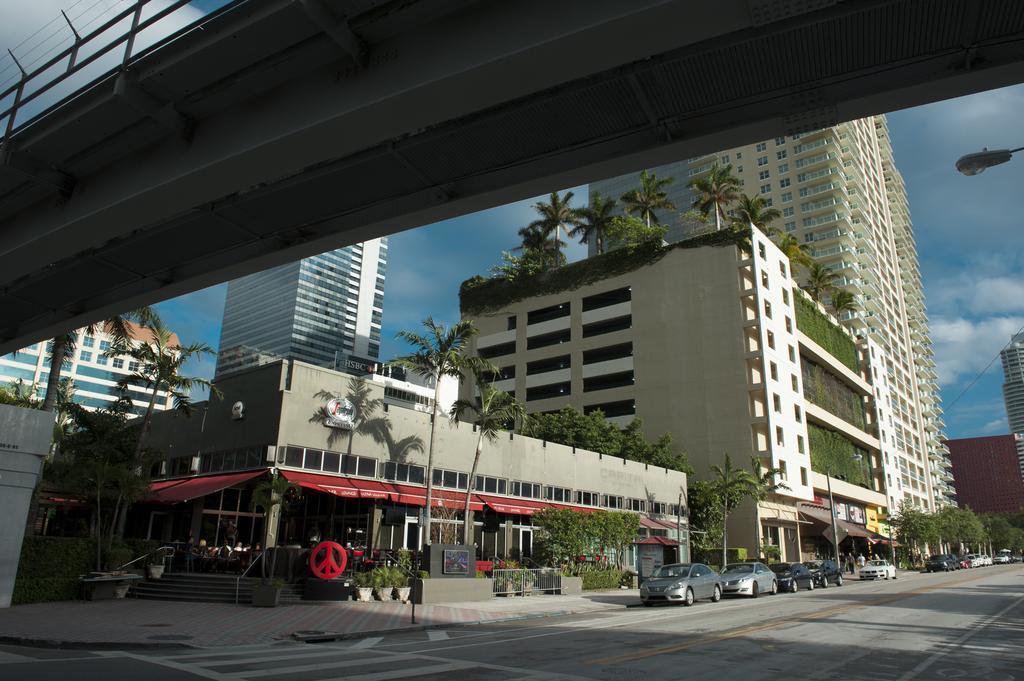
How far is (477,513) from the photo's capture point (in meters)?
32.3

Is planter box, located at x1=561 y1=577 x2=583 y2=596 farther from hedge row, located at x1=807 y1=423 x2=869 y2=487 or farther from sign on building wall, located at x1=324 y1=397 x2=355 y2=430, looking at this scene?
hedge row, located at x1=807 y1=423 x2=869 y2=487

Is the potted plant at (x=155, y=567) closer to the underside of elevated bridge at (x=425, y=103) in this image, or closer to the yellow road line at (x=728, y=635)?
the underside of elevated bridge at (x=425, y=103)

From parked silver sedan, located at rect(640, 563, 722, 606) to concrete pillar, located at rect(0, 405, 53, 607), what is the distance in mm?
18807

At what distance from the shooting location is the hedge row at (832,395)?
217ft

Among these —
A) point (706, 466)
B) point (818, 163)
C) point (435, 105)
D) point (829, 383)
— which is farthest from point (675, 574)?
point (818, 163)

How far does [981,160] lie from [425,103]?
723cm

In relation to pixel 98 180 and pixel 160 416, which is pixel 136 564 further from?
pixel 98 180

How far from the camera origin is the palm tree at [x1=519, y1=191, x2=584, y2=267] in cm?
7131

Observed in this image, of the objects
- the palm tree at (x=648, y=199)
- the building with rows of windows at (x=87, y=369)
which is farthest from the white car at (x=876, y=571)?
the building with rows of windows at (x=87, y=369)

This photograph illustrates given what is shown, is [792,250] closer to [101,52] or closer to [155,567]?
[155,567]

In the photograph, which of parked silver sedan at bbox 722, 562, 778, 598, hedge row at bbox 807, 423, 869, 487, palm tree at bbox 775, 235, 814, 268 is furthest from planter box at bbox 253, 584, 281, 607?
palm tree at bbox 775, 235, 814, 268

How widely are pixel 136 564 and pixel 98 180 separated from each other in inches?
716

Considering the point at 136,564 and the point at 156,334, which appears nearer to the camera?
the point at 136,564

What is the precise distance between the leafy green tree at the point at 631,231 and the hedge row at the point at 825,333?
48.9ft
